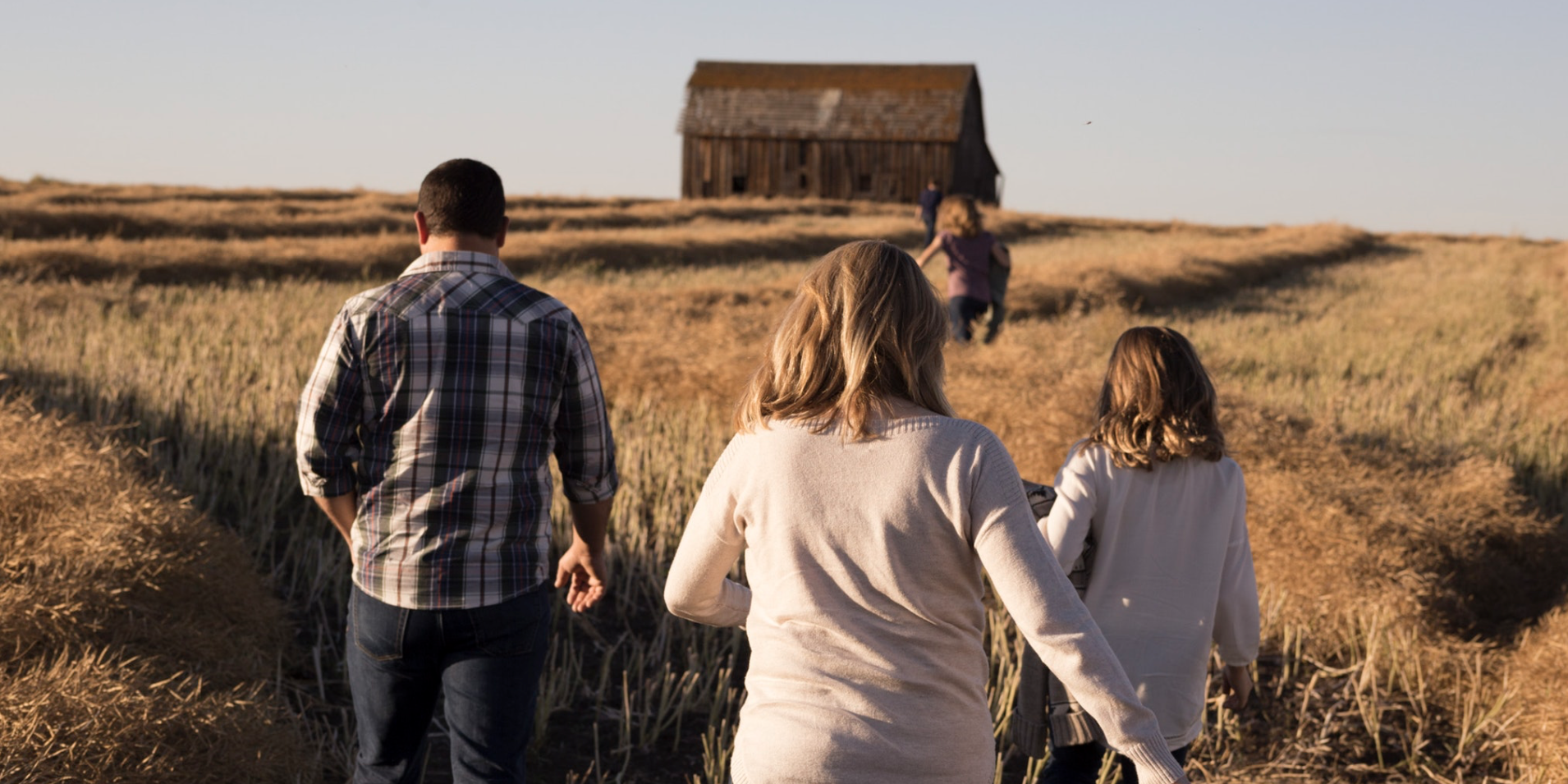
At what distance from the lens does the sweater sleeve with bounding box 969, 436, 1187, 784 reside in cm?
157

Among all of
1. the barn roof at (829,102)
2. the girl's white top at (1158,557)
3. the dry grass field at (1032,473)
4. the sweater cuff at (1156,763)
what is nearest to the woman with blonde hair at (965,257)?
the dry grass field at (1032,473)

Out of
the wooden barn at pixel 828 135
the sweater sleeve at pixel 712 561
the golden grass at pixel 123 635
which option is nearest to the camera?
the sweater sleeve at pixel 712 561

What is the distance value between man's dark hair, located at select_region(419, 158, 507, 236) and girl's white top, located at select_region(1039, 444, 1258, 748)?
134 centimetres

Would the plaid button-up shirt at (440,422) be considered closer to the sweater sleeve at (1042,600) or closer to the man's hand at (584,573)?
the man's hand at (584,573)

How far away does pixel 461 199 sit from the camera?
244 centimetres

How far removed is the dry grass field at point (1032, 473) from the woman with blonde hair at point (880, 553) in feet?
5.55

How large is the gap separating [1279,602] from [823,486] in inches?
149

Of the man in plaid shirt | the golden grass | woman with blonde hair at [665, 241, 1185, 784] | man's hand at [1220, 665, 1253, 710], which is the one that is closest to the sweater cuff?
woman with blonde hair at [665, 241, 1185, 784]

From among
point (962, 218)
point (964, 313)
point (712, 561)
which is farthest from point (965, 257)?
point (712, 561)

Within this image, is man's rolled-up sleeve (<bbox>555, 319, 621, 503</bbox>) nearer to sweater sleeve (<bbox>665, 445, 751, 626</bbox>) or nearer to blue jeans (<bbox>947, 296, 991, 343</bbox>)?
sweater sleeve (<bbox>665, 445, 751, 626</bbox>)

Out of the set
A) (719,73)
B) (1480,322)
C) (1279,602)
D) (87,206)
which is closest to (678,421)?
(1279,602)

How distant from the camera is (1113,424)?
102 inches

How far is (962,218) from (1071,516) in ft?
21.0

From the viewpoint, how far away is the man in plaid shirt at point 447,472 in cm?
236
